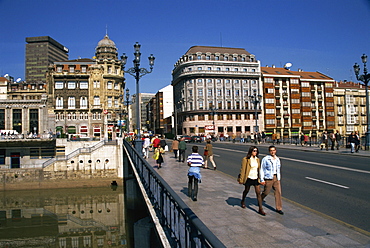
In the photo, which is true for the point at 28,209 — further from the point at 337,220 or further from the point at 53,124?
the point at 337,220

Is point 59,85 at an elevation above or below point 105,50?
below

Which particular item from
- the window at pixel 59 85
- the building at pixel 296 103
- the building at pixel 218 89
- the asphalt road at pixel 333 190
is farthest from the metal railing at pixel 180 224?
the building at pixel 296 103

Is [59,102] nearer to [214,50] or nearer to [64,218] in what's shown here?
[64,218]

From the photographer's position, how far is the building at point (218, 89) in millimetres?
77000

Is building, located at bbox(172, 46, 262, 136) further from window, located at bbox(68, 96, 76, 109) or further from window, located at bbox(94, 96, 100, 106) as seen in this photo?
window, located at bbox(68, 96, 76, 109)

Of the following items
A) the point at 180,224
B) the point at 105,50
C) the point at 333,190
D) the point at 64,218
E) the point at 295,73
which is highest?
the point at 105,50

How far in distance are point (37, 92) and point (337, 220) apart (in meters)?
73.4

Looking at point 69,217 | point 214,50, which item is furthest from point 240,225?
point 214,50

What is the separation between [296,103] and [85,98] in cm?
5443

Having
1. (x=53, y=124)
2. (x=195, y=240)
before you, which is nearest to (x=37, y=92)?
(x=53, y=124)

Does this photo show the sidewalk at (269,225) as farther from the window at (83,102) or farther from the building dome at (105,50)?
the building dome at (105,50)

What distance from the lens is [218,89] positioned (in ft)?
257

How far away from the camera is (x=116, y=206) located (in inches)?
1330

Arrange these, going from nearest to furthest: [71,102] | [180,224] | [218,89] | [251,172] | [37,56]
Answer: [180,224], [251,172], [71,102], [218,89], [37,56]
